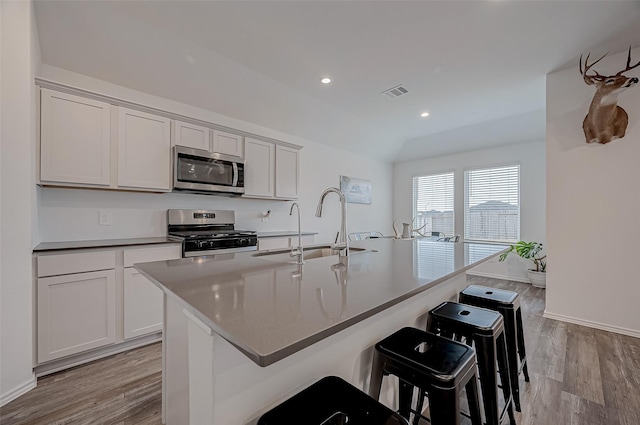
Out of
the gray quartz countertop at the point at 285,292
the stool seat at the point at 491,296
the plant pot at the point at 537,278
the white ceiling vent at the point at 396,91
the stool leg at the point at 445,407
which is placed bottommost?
the plant pot at the point at 537,278

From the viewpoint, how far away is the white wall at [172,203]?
8.04ft

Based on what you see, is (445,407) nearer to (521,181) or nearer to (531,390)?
(531,390)

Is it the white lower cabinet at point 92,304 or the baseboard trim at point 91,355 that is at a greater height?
the white lower cabinet at point 92,304

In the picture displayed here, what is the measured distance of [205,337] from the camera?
0.78 metres

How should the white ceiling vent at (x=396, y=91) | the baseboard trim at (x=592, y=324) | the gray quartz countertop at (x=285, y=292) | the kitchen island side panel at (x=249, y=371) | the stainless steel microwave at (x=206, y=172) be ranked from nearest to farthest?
the gray quartz countertop at (x=285, y=292) → the kitchen island side panel at (x=249, y=371) → the baseboard trim at (x=592, y=324) → the stainless steel microwave at (x=206, y=172) → the white ceiling vent at (x=396, y=91)

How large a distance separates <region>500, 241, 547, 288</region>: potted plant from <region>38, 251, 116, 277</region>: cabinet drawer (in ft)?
17.8

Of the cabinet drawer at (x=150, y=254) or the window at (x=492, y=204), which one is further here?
the window at (x=492, y=204)

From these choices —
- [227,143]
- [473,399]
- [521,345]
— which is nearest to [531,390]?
[521,345]

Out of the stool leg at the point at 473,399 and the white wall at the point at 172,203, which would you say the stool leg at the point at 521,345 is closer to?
the stool leg at the point at 473,399

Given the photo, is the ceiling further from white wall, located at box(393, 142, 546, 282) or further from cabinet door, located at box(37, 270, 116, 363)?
cabinet door, located at box(37, 270, 116, 363)

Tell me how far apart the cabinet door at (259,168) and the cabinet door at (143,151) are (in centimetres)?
95

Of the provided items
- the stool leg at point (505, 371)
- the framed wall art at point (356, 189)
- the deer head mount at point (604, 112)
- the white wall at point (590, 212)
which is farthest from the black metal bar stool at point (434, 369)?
the framed wall art at point (356, 189)

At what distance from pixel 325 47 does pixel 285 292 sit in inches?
102

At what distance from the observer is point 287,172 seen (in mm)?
3988
